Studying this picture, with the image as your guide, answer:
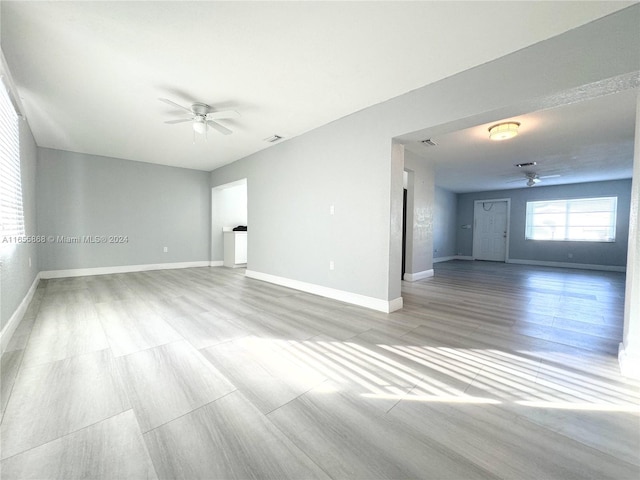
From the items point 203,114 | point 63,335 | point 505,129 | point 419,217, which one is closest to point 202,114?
point 203,114

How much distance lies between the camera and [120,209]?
5254 mm

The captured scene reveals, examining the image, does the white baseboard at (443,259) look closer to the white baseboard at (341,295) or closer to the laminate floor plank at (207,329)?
the white baseboard at (341,295)

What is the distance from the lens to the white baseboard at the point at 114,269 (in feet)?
15.1

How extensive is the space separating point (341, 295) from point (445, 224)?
653cm

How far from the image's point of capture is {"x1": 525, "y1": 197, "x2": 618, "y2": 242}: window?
668 cm

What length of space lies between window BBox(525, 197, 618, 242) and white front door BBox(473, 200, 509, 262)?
25.3 inches

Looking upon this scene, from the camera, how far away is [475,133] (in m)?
3.65

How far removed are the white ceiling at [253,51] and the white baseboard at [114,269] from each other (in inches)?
116

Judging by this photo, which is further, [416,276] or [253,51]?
[416,276]

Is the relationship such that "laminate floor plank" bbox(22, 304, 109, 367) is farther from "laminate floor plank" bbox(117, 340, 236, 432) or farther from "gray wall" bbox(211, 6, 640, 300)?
"gray wall" bbox(211, 6, 640, 300)

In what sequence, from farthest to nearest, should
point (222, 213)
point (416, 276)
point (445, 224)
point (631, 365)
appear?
point (445, 224) < point (222, 213) < point (416, 276) < point (631, 365)

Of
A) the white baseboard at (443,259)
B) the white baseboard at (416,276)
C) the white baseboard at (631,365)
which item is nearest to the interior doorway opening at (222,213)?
the white baseboard at (416,276)

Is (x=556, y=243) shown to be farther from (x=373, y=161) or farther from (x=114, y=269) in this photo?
(x=114, y=269)

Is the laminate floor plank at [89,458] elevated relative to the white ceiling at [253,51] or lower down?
lower down
